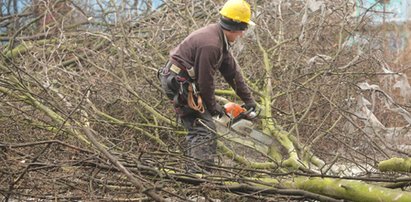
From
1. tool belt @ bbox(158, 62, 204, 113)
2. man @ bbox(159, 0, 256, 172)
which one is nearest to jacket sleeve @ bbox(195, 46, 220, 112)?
man @ bbox(159, 0, 256, 172)

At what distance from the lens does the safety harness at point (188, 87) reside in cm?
520

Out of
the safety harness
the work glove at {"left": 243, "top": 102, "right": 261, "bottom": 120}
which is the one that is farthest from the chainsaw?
the safety harness

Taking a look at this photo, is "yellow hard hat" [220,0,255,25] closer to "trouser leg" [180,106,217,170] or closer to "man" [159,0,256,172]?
"man" [159,0,256,172]

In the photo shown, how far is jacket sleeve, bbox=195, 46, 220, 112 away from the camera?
196 inches

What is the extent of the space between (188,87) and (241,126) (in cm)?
55

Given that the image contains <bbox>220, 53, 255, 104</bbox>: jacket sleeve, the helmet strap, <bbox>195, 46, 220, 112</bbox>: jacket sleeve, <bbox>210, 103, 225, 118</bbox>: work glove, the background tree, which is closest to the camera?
the background tree

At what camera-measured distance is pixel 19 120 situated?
6285 mm

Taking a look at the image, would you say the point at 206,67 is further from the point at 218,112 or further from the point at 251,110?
the point at 251,110

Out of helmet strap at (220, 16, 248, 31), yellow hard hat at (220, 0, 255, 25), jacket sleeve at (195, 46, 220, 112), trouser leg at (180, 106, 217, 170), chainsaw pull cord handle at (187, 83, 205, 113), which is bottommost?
trouser leg at (180, 106, 217, 170)

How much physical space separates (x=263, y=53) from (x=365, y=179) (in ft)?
10.6

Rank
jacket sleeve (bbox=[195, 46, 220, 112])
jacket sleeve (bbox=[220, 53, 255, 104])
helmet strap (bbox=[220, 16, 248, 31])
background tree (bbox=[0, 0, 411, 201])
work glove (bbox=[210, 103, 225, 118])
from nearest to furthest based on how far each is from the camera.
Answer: background tree (bbox=[0, 0, 411, 201])
jacket sleeve (bbox=[195, 46, 220, 112])
helmet strap (bbox=[220, 16, 248, 31])
work glove (bbox=[210, 103, 225, 118])
jacket sleeve (bbox=[220, 53, 255, 104])

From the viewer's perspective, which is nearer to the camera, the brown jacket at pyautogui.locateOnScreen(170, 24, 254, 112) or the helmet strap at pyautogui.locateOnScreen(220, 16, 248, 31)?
the brown jacket at pyautogui.locateOnScreen(170, 24, 254, 112)

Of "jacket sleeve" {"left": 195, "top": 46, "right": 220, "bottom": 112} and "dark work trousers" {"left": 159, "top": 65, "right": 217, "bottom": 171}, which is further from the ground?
"jacket sleeve" {"left": 195, "top": 46, "right": 220, "bottom": 112}

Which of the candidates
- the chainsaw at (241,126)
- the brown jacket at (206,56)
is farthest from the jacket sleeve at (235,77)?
the chainsaw at (241,126)
